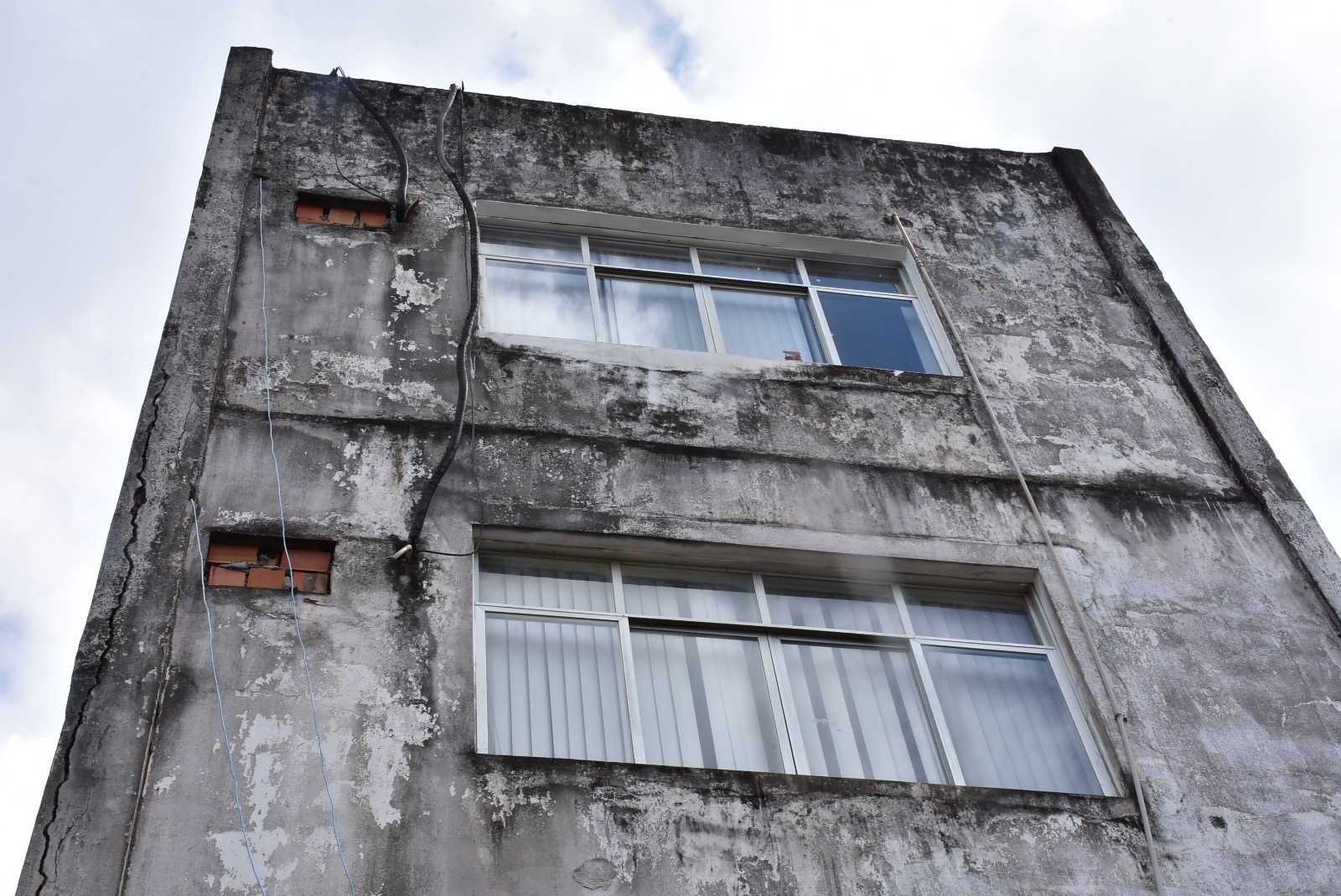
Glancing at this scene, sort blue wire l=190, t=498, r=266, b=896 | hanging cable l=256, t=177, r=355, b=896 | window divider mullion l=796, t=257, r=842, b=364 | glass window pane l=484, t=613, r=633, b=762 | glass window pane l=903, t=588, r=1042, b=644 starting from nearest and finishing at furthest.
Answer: blue wire l=190, t=498, r=266, b=896, hanging cable l=256, t=177, r=355, b=896, glass window pane l=484, t=613, r=633, b=762, glass window pane l=903, t=588, r=1042, b=644, window divider mullion l=796, t=257, r=842, b=364

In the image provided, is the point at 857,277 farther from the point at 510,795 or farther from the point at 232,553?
the point at 510,795

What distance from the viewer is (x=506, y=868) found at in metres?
5.09

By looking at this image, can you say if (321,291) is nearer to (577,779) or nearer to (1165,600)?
(577,779)

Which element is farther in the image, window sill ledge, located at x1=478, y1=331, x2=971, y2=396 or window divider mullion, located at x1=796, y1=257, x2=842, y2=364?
window divider mullion, located at x1=796, y1=257, x2=842, y2=364

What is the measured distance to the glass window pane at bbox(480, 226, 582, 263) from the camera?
8523mm

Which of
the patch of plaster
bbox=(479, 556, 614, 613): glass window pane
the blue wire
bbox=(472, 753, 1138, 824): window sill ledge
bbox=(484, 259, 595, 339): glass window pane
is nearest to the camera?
the blue wire

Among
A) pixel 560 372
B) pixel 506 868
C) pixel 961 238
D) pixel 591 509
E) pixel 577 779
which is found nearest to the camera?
pixel 506 868

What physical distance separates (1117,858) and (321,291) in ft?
16.4

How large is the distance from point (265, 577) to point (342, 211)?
3.01 m

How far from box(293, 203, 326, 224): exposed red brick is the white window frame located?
0.99m

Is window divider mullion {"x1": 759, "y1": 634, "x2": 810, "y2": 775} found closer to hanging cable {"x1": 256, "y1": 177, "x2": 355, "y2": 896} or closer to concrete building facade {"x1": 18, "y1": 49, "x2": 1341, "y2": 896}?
concrete building facade {"x1": 18, "y1": 49, "x2": 1341, "y2": 896}

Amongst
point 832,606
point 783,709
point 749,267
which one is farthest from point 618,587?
point 749,267

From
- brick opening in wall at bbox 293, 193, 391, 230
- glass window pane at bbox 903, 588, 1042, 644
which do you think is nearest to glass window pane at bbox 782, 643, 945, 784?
glass window pane at bbox 903, 588, 1042, 644

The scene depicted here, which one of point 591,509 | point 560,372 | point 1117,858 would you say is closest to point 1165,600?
point 1117,858
